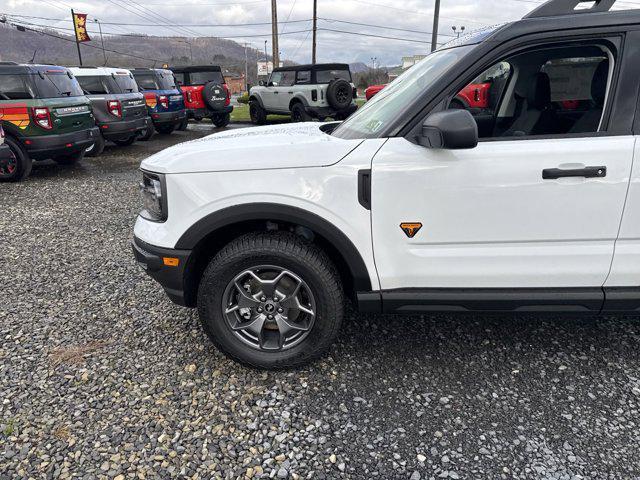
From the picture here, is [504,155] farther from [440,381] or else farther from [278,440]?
[278,440]

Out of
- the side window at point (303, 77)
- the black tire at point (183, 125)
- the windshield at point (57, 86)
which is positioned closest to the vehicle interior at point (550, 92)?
the windshield at point (57, 86)

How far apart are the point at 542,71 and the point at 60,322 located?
3.59m

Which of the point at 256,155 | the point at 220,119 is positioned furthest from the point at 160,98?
the point at 256,155

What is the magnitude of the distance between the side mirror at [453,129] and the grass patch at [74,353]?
2397 millimetres

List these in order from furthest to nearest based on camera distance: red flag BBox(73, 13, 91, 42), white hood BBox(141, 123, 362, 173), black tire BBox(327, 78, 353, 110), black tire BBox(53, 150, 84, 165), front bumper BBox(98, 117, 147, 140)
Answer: red flag BBox(73, 13, 91, 42) → black tire BBox(327, 78, 353, 110) → front bumper BBox(98, 117, 147, 140) → black tire BBox(53, 150, 84, 165) → white hood BBox(141, 123, 362, 173)

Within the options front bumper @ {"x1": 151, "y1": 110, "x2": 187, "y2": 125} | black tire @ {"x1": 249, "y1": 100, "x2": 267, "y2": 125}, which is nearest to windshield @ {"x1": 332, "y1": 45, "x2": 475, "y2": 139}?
front bumper @ {"x1": 151, "y1": 110, "x2": 187, "y2": 125}

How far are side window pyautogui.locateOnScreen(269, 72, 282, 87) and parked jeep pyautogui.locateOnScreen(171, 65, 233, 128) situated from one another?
151 centimetres

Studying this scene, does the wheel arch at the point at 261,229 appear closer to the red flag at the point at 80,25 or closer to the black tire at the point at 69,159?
the black tire at the point at 69,159

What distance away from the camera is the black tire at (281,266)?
2.47 m

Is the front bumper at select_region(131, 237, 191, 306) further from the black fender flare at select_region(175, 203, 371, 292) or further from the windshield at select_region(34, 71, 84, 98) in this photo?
the windshield at select_region(34, 71, 84, 98)

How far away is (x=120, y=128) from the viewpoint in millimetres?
10133

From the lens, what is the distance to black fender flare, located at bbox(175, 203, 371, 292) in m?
2.38

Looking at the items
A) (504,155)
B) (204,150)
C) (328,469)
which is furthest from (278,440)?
(504,155)

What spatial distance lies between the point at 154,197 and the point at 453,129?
5.33 feet
